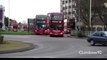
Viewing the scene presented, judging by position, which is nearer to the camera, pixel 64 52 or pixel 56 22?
pixel 64 52

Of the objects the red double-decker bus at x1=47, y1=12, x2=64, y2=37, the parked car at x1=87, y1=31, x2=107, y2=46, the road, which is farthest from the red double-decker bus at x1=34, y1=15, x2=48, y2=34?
the road

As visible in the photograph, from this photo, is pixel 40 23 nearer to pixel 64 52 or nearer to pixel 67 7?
pixel 64 52

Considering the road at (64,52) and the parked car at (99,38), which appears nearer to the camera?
the road at (64,52)

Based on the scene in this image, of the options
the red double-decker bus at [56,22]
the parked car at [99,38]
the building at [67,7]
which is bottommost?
the parked car at [99,38]

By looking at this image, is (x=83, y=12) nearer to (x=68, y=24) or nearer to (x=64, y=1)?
(x=68, y=24)

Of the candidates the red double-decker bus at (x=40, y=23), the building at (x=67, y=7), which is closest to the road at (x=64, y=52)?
the red double-decker bus at (x=40, y=23)

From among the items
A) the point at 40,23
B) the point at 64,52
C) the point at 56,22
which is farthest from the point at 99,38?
the point at 40,23

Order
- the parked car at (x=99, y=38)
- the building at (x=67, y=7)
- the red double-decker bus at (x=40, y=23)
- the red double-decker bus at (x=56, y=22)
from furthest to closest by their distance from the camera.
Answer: the building at (x=67, y=7) → the red double-decker bus at (x=40, y=23) → the red double-decker bus at (x=56, y=22) → the parked car at (x=99, y=38)

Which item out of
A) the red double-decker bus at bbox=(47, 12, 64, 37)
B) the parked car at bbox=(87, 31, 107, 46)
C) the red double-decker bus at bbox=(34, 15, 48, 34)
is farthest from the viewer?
the red double-decker bus at bbox=(34, 15, 48, 34)

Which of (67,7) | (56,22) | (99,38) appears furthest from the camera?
(67,7)

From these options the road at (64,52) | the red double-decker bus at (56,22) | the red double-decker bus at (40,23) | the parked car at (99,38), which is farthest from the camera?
the red double-decker bus at (40,23)

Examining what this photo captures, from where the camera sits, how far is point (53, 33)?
196 feet

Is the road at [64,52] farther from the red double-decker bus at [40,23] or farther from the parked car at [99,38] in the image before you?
the red double-decker bus at [40,23]

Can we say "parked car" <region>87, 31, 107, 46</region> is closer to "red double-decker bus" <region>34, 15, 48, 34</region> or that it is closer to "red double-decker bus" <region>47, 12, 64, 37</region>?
"red double-decker bus" <region>47, 12, 64, 37</region>
